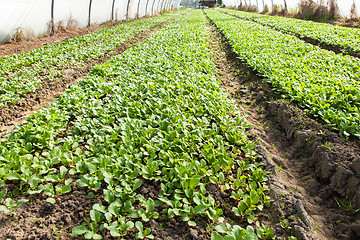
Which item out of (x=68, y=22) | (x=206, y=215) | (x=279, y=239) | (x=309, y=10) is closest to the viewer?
(x=279, y=239)

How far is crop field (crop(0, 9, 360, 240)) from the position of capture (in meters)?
2.20

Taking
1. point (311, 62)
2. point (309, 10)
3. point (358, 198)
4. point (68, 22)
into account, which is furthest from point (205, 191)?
→ point (309, 10)

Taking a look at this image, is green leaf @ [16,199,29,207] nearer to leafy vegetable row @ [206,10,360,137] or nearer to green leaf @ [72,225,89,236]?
green leaf @ [72,225,89,236]

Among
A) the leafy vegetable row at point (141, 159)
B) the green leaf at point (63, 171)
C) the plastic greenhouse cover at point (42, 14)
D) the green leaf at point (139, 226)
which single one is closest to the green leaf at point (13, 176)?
the leafy vegetable row at point (141, 159)

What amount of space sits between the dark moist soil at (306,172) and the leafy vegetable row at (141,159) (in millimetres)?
260

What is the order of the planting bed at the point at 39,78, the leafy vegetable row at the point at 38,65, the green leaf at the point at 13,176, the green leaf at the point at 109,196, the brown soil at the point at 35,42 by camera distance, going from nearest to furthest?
1. the green leaf at the point at 109,196
2. the green leaf at the point at 13,176
3. the planting bed at the point at 39,78
4. the leafy vegetable row at the point at 38,65
5. the brown soil at the point at 35,42

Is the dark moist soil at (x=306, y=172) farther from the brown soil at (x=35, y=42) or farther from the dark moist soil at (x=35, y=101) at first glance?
the brown soil at (x=35, y=42)

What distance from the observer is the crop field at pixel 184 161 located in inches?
86.5

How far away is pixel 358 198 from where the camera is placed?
2.49 metres

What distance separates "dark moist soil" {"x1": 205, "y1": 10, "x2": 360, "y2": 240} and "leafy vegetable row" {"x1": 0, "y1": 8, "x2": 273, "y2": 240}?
0.26 m

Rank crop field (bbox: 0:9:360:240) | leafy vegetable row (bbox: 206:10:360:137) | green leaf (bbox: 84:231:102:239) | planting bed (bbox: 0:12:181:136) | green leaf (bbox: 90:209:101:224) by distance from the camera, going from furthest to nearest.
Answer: planting bed (bbox: 0:12:181:136)
leafy vegetable row (bbox: 206:10:360:137)
crop field (bbox: 0:9:360:240)
green leaf (bbox: 90:209:101:224)
green leaf (bbox: 84:231:102:239)

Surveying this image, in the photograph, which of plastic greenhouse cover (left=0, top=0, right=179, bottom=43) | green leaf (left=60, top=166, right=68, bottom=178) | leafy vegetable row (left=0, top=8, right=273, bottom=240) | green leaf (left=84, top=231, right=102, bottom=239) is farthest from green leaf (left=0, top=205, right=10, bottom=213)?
plastic greenhouse cover (left=0, top=0, right=179, bottom=43)

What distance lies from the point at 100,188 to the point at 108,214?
20.6 inches

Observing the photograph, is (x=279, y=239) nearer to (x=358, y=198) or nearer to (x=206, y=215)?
(x=206, y=215)
